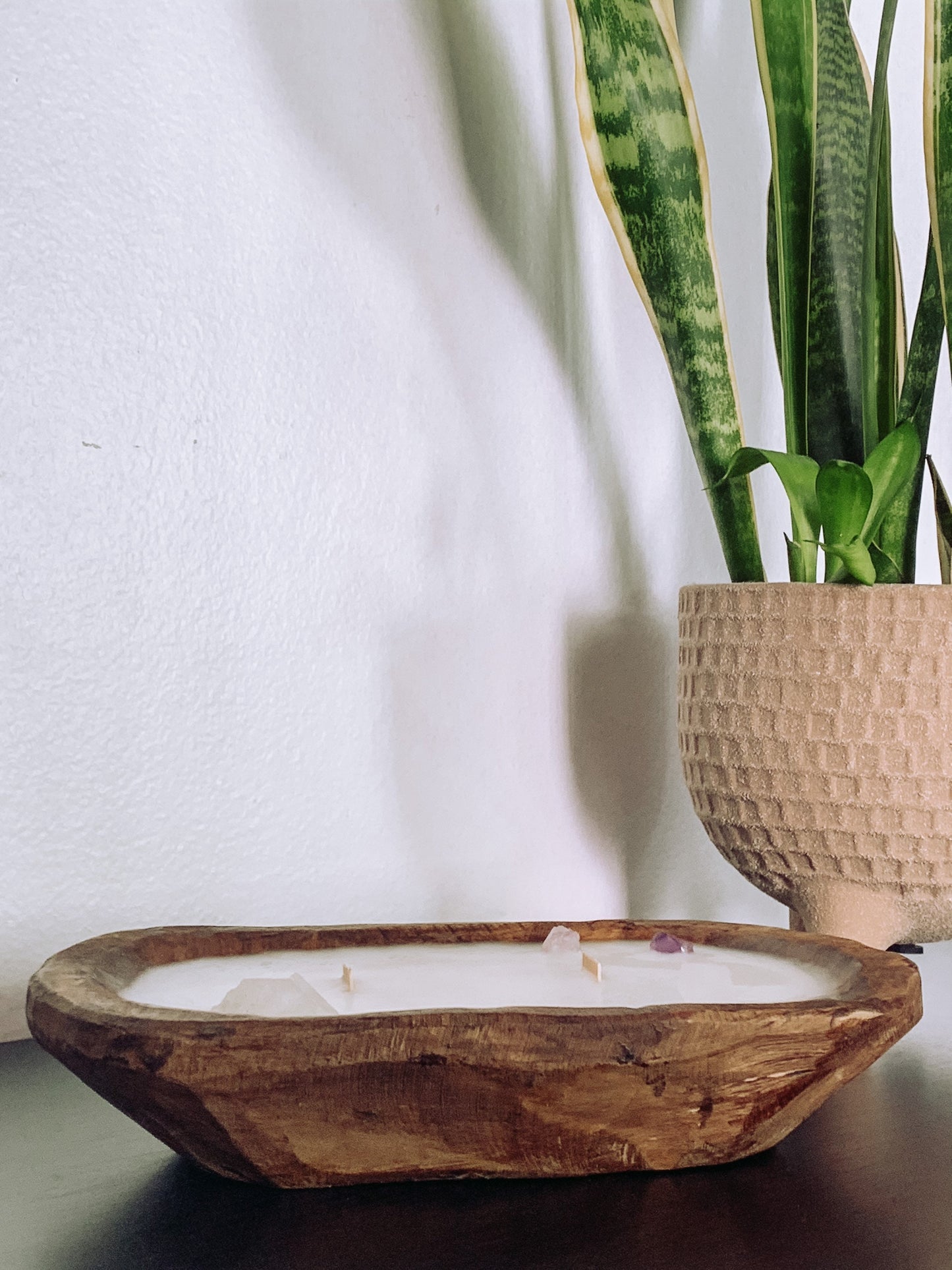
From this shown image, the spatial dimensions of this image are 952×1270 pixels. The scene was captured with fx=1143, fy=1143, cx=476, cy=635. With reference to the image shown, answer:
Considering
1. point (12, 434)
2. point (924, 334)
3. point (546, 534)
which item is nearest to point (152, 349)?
point (12, 434)

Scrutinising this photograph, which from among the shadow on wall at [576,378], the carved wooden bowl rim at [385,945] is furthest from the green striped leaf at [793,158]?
the carved wooden bowl rim at [385,945]

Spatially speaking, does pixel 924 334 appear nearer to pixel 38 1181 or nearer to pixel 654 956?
pixel 654 956

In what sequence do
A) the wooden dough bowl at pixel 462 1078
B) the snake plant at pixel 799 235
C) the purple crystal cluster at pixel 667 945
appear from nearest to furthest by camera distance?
the wooden dough bowl at pixel 462 1078, the purple crystal cluster at pixel 667 945, the snake plant at pixel 799 235

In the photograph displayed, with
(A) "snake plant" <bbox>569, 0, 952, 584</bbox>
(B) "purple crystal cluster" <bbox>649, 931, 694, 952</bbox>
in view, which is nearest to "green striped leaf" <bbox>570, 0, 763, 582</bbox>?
(A) "snake plant" <bbox>569, 0, 952, 584</bbox>

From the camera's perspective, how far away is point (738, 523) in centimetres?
50

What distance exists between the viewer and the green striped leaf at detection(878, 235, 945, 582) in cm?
48

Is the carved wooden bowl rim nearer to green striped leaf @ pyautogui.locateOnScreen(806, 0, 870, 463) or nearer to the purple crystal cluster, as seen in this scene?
the purple crystal cluster

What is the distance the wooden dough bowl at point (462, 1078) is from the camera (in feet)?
0.82

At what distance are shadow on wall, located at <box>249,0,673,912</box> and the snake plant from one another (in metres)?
0.09

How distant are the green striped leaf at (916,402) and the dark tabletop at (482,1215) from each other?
25 centimetres

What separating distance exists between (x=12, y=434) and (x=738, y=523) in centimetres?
30

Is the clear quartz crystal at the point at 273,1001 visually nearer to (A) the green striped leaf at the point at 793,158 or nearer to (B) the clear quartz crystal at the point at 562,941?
(B) the clear quartz crystal at the point at 562,941

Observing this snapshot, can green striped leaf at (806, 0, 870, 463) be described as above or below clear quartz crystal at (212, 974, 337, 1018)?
above

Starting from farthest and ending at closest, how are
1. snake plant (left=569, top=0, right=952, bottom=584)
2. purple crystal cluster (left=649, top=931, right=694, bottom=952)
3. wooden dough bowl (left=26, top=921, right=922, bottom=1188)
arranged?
snake plant (left=569, top=0, right=952, bottom=584), purple crystal cluster (left=649, top=931, right=694, bottom=952), wooden dough bowl (left=26, top=921, right=922, bottom=1188)
